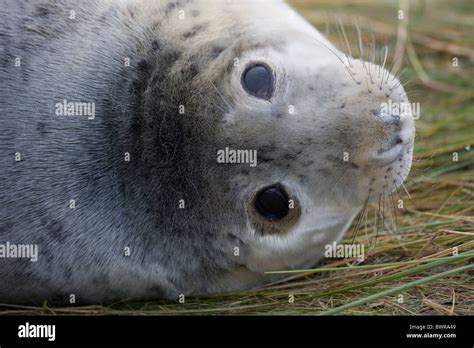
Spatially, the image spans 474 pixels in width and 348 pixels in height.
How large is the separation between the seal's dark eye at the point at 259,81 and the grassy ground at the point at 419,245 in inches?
34.7

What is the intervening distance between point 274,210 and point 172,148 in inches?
22.2

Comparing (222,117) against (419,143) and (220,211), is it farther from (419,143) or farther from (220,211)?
(419,143)

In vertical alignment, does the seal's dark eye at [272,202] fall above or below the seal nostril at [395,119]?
below

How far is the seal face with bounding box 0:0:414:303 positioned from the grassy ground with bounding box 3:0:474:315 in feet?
0.78

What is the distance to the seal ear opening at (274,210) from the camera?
3928mm

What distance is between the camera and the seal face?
12.6 feet

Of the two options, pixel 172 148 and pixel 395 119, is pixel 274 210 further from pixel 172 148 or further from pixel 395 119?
pixel 395 119

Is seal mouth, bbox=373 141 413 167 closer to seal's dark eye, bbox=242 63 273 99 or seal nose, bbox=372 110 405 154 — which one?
seal nose, bbox=372 110 405 154

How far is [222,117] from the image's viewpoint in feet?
12.6

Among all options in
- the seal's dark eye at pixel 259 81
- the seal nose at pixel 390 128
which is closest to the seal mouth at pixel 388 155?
the seal nose at pixel 390 128

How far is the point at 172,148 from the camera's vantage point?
387 cm
